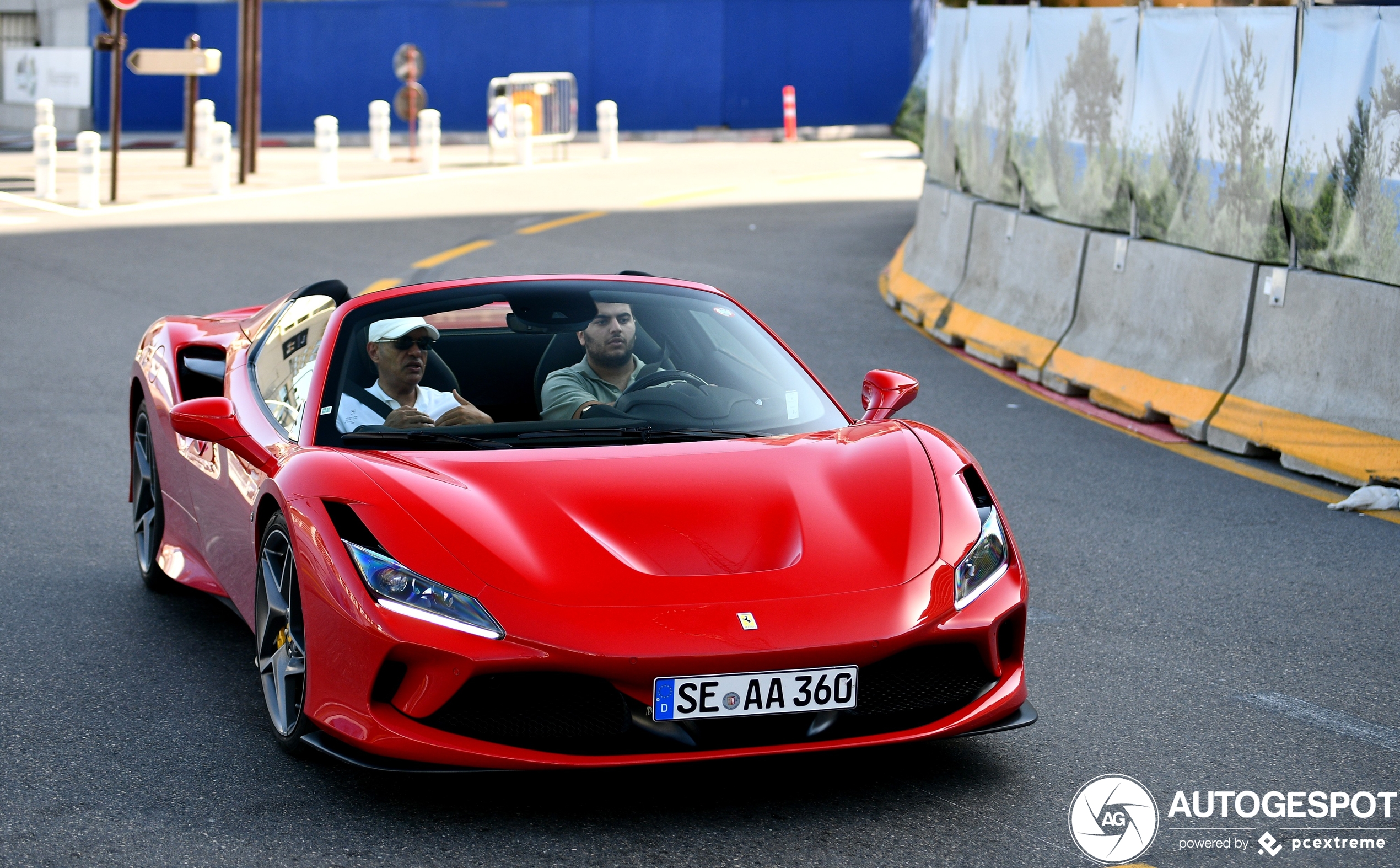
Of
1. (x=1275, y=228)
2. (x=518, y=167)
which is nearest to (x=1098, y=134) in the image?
(x=1275, y=228)

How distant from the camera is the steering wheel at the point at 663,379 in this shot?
518cm

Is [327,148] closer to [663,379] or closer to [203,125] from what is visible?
[203,125]

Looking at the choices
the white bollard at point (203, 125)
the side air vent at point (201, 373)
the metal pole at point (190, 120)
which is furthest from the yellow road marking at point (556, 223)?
the side air vent at point (201, 373)

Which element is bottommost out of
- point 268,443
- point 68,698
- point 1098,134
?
point 68,698

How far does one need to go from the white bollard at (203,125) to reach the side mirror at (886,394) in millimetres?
18569

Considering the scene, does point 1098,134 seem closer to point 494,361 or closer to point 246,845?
point 494,361

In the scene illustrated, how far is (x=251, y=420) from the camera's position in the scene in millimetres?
5297

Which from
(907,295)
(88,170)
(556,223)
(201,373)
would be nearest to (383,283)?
(907,295)

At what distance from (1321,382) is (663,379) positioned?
4265 millimetres

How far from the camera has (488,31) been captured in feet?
126

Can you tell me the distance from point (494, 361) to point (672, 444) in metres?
1.04

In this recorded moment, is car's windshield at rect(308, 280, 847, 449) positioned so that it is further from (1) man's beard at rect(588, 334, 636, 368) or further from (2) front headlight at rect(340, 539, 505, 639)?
(2) front headlight at rect(340, 539, 505, 639)

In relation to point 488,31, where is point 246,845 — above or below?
below

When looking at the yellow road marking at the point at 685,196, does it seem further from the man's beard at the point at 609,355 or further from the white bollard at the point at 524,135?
the man's beard at the point at 609,355
